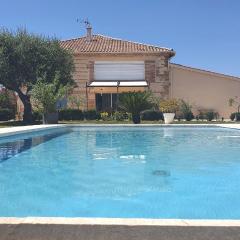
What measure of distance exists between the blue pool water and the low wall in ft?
7.04

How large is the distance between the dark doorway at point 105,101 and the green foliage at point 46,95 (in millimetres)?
13327

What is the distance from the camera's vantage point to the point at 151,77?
45000mm

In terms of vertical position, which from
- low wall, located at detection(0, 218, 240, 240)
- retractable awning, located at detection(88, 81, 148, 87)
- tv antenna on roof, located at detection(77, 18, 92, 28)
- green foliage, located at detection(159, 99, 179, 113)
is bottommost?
low wall, located at detection(0, 218, 240, 240)

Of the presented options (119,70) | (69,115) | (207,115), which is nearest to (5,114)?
(69,115)

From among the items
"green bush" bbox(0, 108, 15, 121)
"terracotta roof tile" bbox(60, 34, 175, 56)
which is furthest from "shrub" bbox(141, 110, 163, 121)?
"green bush" bbox(0, 108, 15, 121)

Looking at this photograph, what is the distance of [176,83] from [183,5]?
53.6ft

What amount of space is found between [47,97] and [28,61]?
410 cm

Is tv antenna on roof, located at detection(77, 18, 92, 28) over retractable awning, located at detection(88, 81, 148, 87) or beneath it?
over

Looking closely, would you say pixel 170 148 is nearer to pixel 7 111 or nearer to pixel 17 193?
pixel 17 193

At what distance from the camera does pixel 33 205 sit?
8.00m

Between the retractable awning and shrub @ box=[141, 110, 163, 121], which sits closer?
shrub @ box=[141, 110, 163, 121]

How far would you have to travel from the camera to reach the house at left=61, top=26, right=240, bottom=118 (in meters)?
44.8

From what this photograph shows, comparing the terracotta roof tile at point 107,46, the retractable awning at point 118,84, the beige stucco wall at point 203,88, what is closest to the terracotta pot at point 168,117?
the retractable awning at point 118,84

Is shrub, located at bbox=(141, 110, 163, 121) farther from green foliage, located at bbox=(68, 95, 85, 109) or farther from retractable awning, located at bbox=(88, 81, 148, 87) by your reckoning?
green foliage, located at bbox=(68, 95, 85, 109)
